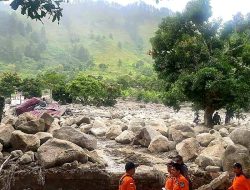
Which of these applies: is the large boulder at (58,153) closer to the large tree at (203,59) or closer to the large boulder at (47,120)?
the large boulder at (47,120)

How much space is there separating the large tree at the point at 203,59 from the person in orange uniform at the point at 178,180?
14.3 meters

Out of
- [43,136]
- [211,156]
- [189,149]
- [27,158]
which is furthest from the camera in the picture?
[43,136]

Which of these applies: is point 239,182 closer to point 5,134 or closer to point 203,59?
point 5,134

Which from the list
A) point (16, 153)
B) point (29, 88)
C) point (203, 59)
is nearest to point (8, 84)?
point (29, 88)

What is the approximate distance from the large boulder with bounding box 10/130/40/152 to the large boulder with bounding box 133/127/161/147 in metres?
5.61

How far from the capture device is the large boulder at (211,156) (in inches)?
613

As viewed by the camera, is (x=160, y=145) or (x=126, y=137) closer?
(x=160, y=145)

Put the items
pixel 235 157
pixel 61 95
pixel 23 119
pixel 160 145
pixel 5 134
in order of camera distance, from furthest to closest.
A: pixel 61 95
pixel 23 119
pixel 160 145
pixel 5 134
pixel 235 157

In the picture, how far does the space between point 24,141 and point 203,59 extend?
39.3ft

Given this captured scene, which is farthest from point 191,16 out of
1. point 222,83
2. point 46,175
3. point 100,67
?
point 100,67

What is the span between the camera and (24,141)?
16.3 metres

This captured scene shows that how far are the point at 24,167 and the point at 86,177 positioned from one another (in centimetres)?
237

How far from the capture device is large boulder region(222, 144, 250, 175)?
1468 centimetres

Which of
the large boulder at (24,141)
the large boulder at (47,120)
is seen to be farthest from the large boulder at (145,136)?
the large boulder at (24,141)
